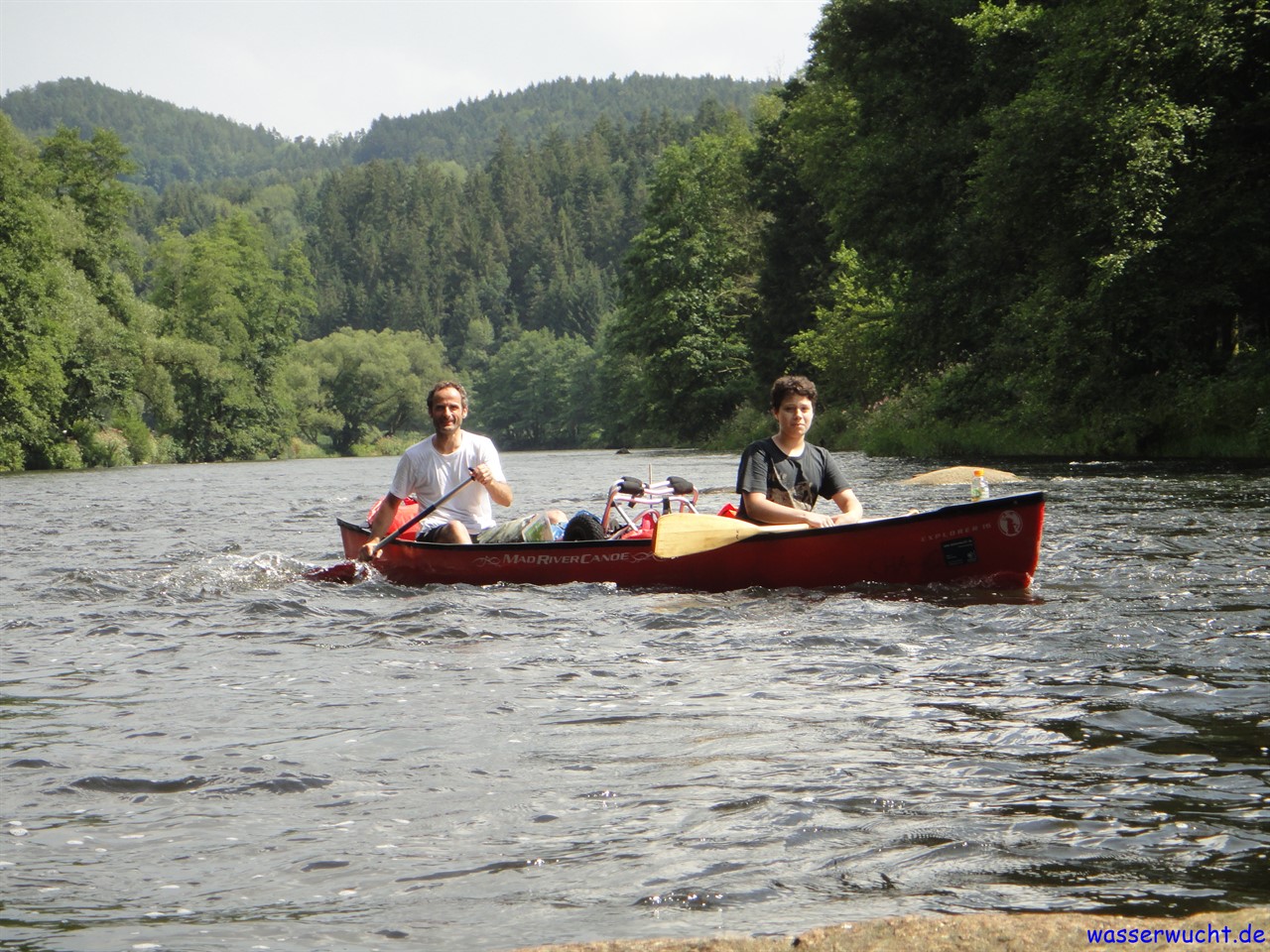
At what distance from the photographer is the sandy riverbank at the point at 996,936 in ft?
9.99

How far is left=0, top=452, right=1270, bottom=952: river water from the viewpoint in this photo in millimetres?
3650

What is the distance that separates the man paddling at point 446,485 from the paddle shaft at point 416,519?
0.12 ft

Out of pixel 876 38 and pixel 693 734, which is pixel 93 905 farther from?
pixel 876 38

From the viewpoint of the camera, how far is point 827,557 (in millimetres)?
9219

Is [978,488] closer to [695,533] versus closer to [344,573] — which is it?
[695,533]

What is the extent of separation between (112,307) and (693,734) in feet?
164

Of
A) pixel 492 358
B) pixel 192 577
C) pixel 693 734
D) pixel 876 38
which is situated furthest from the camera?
pixel 492 358

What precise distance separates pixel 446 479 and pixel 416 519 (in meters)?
0.38

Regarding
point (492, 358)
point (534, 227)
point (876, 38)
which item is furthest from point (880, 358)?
point (534, 227)

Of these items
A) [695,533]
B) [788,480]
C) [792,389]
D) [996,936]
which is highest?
[792,389]

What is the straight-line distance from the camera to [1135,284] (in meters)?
21.0

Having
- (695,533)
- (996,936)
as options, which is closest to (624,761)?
(996,936)

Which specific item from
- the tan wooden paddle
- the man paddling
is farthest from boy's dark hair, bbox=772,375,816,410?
the man paddling

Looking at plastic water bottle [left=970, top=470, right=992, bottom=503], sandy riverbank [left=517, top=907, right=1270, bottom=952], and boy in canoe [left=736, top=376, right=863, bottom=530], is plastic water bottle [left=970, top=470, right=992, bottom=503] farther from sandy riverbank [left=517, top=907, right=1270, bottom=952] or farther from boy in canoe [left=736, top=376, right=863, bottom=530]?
sandy riverbank [left=517, top=907, right=1270, bottom=952]
